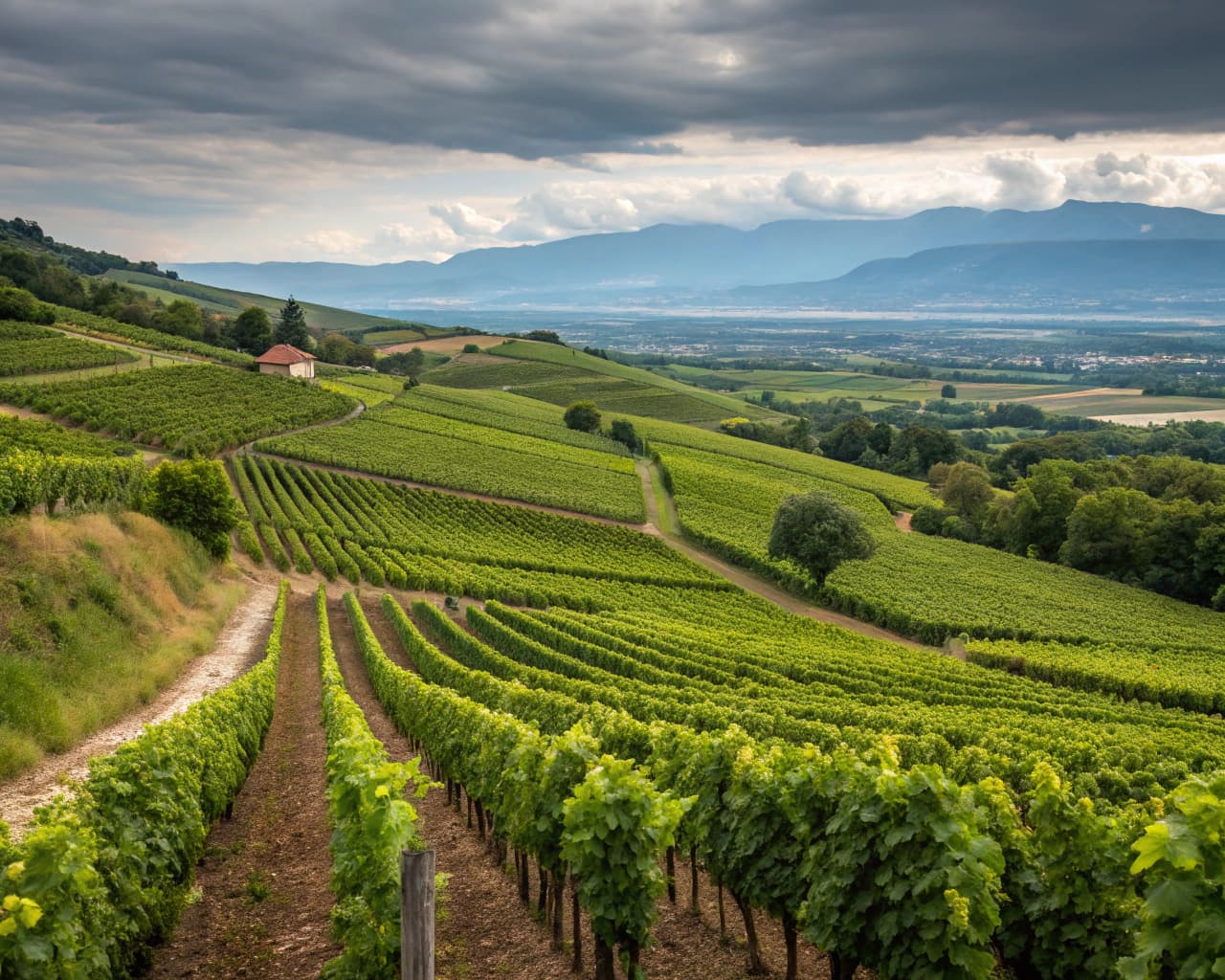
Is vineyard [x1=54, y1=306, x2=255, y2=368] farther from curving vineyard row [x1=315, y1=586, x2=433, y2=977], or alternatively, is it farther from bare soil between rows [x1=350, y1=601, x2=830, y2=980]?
curving vineyard row [x1=315, y1=586, x2=433, y2=977]

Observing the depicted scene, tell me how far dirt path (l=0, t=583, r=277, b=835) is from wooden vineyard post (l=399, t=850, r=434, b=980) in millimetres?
6288

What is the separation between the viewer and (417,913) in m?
7.41

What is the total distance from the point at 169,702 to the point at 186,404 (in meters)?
53.9

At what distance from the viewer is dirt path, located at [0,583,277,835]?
16.3 m

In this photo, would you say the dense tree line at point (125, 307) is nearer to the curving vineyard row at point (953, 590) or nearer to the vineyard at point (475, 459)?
the vineyard at point (475, 459)

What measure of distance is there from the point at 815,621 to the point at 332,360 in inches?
4244

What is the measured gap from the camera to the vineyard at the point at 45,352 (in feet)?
236

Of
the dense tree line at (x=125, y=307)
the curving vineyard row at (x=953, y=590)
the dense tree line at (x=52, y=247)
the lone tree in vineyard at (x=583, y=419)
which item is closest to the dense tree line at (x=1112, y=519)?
the curving vineyard row at (x=953, y=590)

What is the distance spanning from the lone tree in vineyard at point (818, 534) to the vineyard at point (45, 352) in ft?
203

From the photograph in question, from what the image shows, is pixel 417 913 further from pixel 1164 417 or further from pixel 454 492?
pixel 1164 417

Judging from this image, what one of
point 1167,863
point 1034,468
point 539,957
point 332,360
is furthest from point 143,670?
point 332,360

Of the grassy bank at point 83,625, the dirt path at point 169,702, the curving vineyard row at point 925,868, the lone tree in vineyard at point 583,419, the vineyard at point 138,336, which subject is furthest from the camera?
the lone tree in vineyard at point 583,419

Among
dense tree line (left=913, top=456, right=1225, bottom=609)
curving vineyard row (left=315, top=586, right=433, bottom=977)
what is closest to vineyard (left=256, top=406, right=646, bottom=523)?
dense tree line (left=913, top=456, right=1225, bottom=609)

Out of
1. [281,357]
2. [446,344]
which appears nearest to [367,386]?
[281,357]
